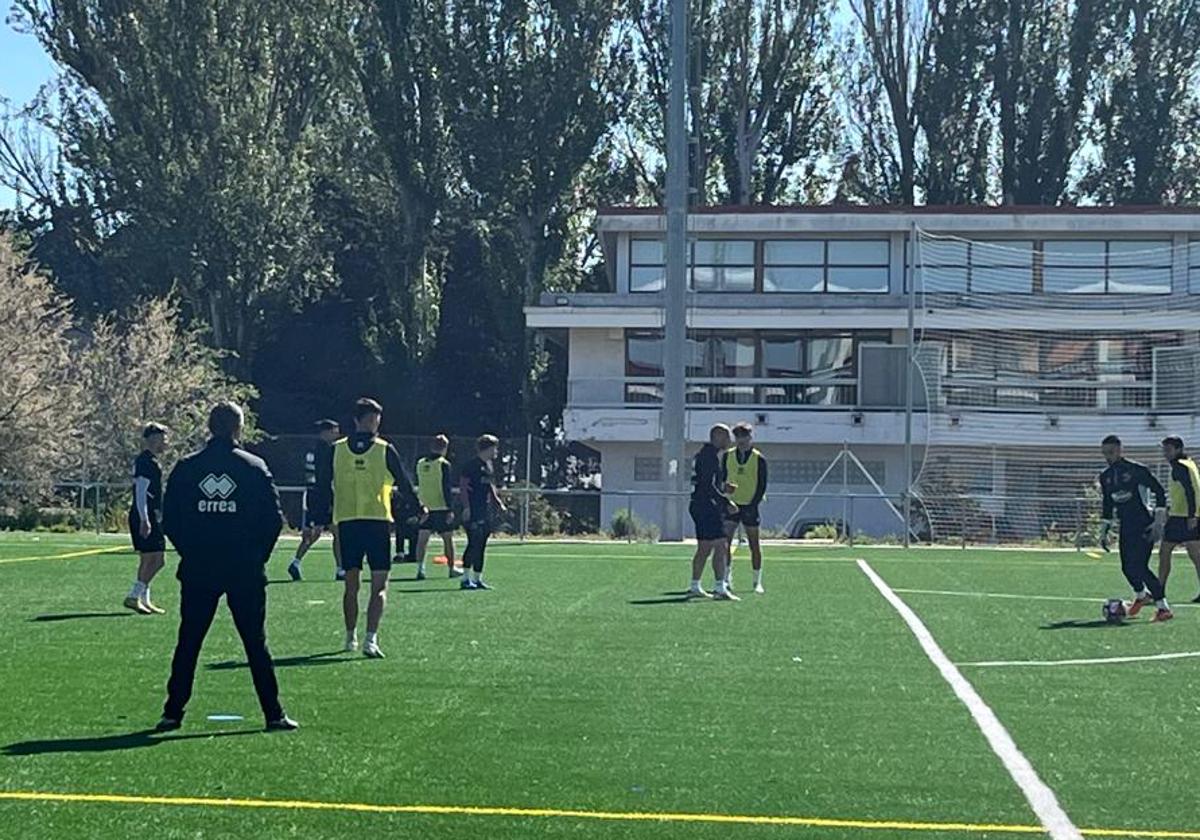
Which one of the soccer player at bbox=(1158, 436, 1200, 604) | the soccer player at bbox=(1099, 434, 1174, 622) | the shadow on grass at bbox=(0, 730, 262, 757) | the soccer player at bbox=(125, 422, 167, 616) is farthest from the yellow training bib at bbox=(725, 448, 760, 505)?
the shadow on grass at bbox=(0, 730, 262, 757)

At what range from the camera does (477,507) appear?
2219cm

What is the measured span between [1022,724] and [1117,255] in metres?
39.2

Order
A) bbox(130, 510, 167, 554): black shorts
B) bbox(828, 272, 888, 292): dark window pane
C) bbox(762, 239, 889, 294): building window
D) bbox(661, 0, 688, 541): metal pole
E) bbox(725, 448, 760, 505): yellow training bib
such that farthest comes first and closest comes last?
bbox(762, 239, 889, 294): building window < bbox(828, 272, 888, 292): dark window pane < bbox(661, 0, 688, 541): metal pole < bbox(725, 448, 760, 505): yellow training bib < bbox(130, 510, 167, 554): black shorts

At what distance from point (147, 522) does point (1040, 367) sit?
31417mm

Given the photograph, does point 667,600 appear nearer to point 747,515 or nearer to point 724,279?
Result: point 747,515

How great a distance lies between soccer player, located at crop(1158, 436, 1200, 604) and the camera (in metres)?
18.9

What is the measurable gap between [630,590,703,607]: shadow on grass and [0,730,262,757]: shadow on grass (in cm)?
965

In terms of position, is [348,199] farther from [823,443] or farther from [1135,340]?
[1135,340]

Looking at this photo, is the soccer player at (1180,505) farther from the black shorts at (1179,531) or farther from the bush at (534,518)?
the bush at (534,518)

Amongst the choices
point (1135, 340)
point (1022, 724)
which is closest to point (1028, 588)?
point (1022, 724)

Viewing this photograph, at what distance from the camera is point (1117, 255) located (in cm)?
4766

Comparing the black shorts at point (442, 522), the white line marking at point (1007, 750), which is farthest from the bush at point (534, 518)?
the white line marking at point (1007, 750)

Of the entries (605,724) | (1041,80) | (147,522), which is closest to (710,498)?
(147,522)

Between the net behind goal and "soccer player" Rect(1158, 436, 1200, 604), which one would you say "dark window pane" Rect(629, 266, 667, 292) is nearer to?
the net behind goal
